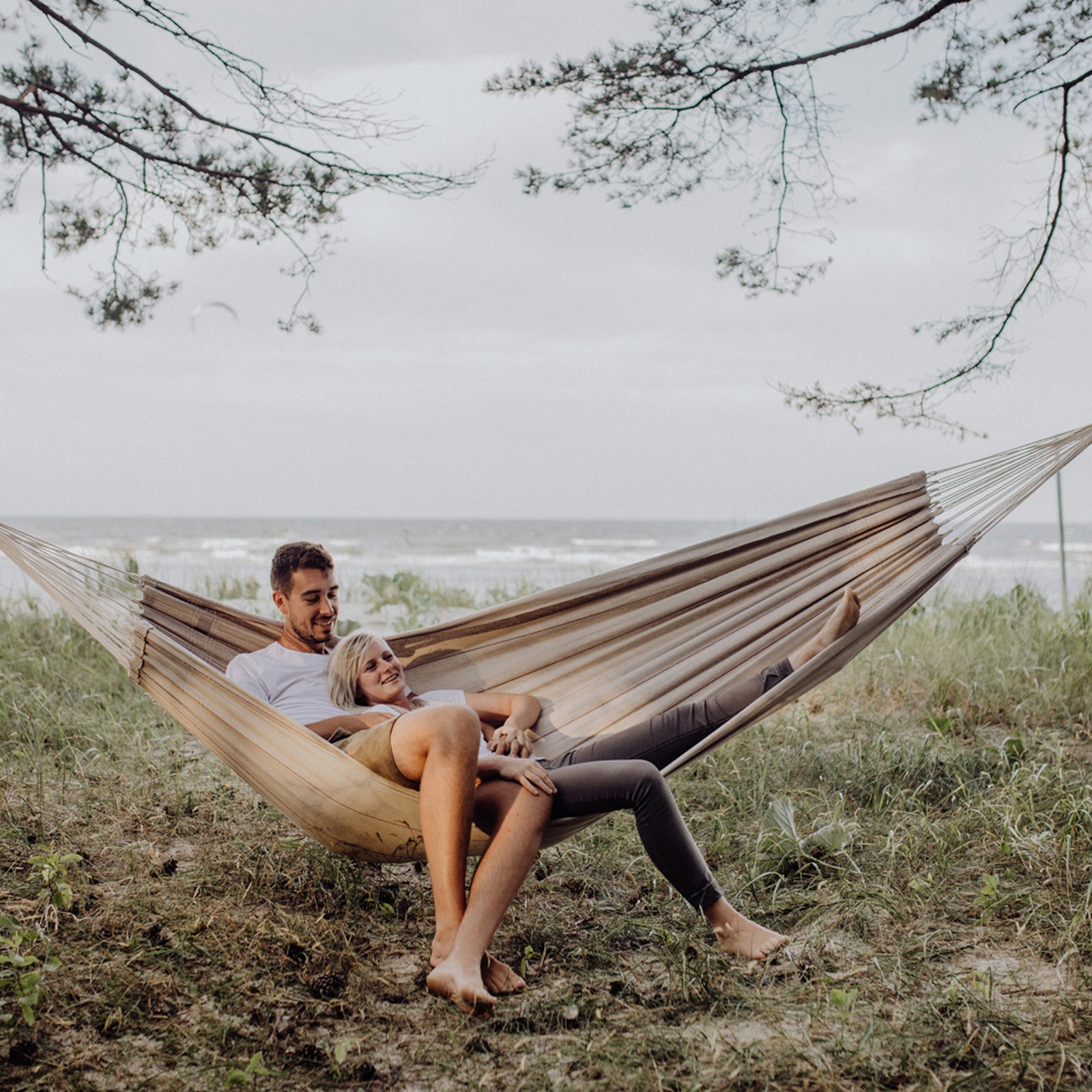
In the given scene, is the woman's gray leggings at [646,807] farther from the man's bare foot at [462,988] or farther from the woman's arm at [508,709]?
the woman's arm at [508,709]

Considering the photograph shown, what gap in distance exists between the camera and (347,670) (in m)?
1.84

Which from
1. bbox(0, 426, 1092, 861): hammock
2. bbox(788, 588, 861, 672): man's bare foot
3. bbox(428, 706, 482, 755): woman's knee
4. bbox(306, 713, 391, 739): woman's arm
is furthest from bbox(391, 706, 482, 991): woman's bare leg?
bbox(788, 588, 861, 672): man's bare foot

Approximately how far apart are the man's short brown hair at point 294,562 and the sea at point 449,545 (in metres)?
4.51

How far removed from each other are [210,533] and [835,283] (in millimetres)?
13656

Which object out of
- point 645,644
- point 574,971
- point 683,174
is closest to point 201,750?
point 645,644

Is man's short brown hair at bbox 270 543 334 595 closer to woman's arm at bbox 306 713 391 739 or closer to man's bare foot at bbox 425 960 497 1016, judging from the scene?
woman's arm at bbox 306 713 391 739

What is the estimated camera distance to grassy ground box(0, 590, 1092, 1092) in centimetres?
134

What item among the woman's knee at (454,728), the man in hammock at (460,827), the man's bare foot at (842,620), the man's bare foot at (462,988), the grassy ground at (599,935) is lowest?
the grassy ground at (599,935)

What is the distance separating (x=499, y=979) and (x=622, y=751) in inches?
22.3

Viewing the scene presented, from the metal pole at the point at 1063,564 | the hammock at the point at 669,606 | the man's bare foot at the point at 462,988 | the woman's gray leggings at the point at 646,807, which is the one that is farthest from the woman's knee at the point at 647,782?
the metal pole at the point at 1063,564

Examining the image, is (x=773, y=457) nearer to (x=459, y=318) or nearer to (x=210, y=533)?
(x=459, y=318)

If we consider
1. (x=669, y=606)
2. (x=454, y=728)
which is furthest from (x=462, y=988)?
(x=669, y=606)

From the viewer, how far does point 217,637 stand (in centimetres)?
213

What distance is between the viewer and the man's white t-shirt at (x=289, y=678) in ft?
5.94
